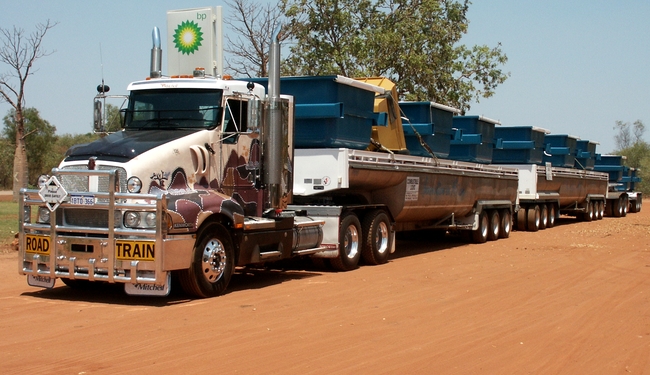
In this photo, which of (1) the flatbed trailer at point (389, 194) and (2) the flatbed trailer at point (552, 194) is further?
(2) the flatbed trailer at point (552, 194)

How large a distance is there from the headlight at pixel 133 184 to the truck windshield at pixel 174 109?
151 centimetres

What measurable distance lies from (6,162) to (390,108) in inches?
2452

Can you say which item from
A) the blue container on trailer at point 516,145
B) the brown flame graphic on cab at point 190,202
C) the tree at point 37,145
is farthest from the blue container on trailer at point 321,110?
the tree at point 37,145

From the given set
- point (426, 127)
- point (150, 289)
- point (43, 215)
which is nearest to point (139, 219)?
point (150, 289)

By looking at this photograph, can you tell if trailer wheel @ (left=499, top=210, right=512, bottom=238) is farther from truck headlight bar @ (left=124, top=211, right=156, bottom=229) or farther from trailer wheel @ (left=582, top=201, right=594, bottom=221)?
truck headlight bar @ (left=124, top=211, right=156, bottom=229)

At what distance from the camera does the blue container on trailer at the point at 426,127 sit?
1795 cm

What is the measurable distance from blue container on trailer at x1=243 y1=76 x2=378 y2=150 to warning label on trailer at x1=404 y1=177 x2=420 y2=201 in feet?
7.66

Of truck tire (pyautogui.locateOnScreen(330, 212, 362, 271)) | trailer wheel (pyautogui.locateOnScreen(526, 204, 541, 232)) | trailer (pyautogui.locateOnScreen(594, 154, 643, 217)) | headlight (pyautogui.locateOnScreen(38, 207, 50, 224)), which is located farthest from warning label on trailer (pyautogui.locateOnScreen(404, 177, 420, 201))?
trailer (pyautogui.locateOnScreen(594, 154, 643, 217))

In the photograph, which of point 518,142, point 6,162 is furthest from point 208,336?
point 6,162

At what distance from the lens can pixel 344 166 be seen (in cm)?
1364

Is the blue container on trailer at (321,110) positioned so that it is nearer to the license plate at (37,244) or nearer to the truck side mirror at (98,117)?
the truck side mirror at (98,117)

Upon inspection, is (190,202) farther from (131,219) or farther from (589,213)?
(589,213)

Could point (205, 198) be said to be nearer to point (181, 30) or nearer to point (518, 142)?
point (181, 30)

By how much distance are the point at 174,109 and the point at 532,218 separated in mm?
17516
